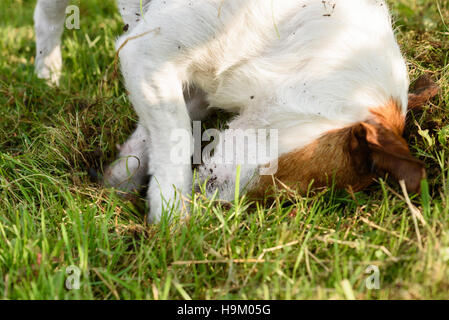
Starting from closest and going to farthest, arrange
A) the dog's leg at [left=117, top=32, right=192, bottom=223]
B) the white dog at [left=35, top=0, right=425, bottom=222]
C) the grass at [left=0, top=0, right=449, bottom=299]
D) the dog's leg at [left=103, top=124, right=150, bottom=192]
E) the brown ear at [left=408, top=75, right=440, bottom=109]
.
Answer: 1. the grass at [left=0, top=0, right=449, bottom=299]
2. the white dog at [left=35, top=0, right=425, bottom=222]
3. the dog's leg at [left=117, top=32, right=192, bottom=223]
4. the brown ear at [left=408, top=75, right=440, bottom=109]
5. the dog's leg at [left=103, top=124, right=150, bottom=192]

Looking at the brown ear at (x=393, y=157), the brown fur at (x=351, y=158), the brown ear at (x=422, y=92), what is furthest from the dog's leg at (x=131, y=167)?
the brown ear at (x=422, y=92)

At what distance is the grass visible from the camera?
1895 mm

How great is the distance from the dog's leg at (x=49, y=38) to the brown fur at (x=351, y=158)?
244cm

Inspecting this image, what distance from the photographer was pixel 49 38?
4055mm

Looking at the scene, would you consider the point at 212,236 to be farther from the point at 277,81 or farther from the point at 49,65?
the point at 49,65

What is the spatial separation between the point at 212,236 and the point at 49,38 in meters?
2.65

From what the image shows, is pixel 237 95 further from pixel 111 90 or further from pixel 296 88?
pixel 111 90

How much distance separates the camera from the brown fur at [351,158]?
2061mm

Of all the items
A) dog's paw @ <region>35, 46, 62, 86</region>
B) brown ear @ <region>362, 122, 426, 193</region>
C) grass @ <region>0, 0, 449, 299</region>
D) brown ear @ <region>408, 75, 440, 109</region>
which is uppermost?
dog's paw @ <region>35, 46, 62, 86</region>

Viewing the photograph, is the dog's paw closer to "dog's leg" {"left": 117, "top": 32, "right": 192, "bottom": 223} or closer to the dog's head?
"dog's leg" {"left": 117, "top": 32, "right": 192, "bottom": 223}

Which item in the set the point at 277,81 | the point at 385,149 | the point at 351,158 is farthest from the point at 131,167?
the point at 385,149

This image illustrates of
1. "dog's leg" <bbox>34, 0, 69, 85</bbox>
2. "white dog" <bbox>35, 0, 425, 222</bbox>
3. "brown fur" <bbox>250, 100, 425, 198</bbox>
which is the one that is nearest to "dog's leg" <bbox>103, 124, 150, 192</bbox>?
"white dog" <bbox>35, 0, 425, 222</bbox>

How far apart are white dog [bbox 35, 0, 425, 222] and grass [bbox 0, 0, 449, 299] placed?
16 centimetres
